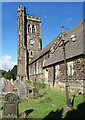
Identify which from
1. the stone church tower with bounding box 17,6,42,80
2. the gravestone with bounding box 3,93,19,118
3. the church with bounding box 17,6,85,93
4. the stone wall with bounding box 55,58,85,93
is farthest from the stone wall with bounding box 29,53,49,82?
the gravestone with bounding box 3,93,19,118

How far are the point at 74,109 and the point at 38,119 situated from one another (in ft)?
6.68

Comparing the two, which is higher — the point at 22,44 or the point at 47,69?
the point at 22,44

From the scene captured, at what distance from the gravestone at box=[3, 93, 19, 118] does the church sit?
21.1 feet

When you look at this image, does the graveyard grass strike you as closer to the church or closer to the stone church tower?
the church

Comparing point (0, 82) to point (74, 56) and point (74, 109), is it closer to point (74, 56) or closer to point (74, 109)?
point (74, 56)

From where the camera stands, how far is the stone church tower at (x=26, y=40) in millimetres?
31891

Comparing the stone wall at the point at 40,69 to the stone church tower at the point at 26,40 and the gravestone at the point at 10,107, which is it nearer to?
the stone church tower at the point at 26,40

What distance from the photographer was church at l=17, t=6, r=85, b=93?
10.8m

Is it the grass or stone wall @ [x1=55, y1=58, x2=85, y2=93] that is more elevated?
stone wall @ [x1=55, y1=58, x2=85, y2=93]

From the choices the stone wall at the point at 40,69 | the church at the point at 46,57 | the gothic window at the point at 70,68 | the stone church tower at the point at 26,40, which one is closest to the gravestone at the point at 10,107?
the church at the point at 46,57

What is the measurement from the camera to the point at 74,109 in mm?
5719

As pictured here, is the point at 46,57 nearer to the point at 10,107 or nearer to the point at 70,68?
the point at 70,68

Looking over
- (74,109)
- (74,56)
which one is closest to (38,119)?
(74,109)

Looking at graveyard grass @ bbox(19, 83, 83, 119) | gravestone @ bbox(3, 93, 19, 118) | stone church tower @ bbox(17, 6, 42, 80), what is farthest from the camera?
stone church tower @ bbox(17, 6, 42, 80)
